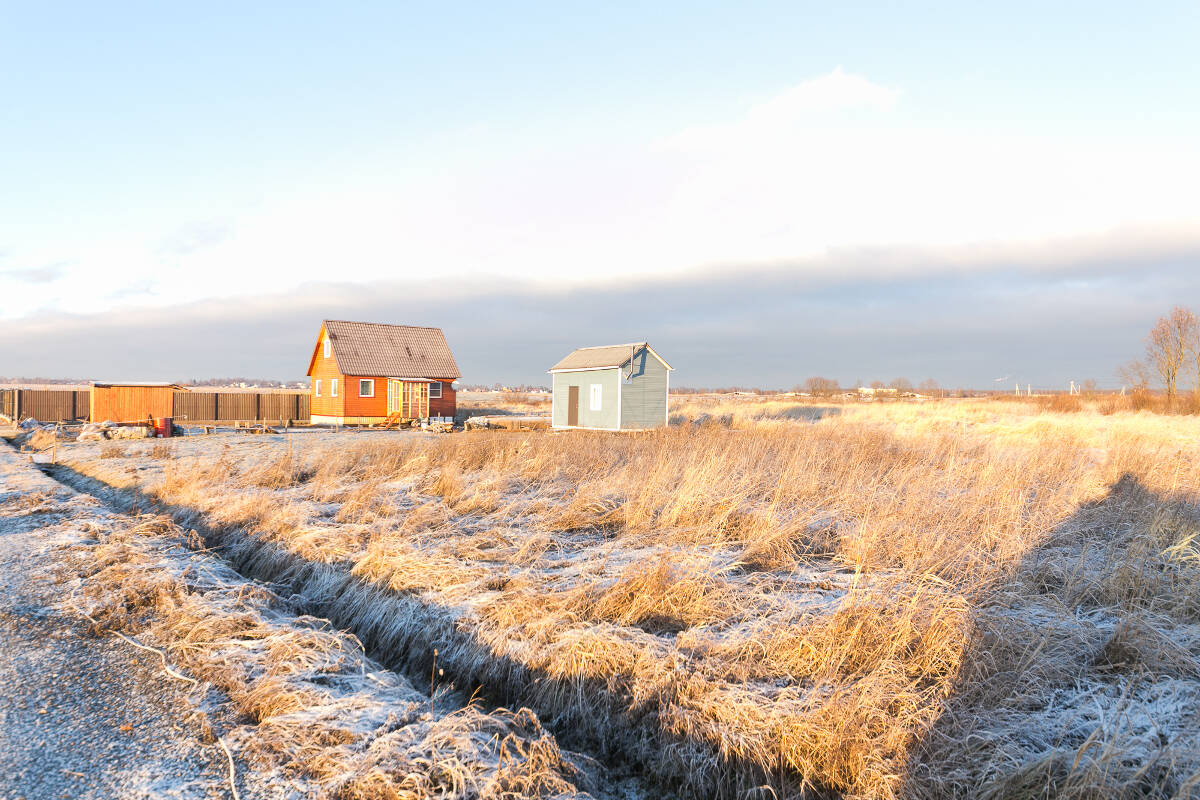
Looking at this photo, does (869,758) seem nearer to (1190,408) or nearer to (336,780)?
(336,780)

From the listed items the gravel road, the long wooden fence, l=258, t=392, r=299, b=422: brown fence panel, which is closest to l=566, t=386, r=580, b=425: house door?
the long wooden fence

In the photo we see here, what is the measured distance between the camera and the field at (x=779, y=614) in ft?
11.0

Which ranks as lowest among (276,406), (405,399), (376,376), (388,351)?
(276,406)

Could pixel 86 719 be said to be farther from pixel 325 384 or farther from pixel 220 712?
pixel 325 384

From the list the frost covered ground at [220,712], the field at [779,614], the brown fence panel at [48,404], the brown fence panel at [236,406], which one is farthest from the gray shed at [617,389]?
the brown fence panel at [48,404]

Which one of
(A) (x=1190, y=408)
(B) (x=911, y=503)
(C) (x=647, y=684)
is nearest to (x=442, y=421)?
(B) (x=911, y=503)

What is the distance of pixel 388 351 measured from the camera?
32.6m

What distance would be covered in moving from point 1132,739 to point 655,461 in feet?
26.3

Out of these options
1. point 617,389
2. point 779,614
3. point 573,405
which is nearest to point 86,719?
point 779,614

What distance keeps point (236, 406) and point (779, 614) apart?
34.5 m

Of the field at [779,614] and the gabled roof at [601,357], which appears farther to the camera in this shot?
the gabled roof at [601,357]

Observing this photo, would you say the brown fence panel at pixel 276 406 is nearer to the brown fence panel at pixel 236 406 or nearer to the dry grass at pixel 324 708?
the brown fence panel at pixel 236 406

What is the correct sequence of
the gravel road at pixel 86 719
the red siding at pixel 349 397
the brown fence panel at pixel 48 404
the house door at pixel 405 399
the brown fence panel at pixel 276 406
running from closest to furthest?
1. the gravel road at pixel 86 719
2. the red siding at pixel 349 397
3. the house door at pixel 405 399
4. the brown fence panel at pixel 48 404
5. the brown fence panel at pixel 276 406

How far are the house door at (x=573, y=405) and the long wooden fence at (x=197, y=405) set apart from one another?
14.6m
